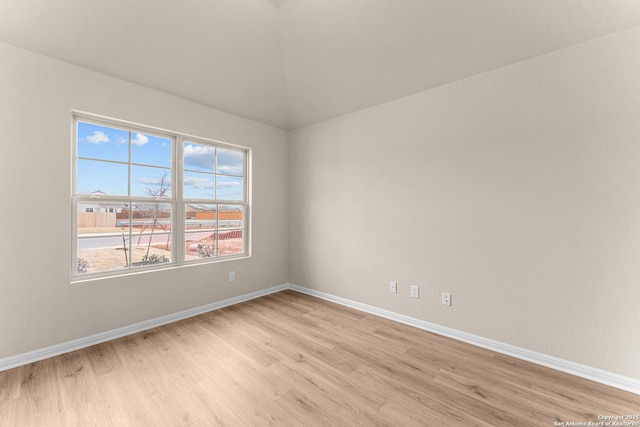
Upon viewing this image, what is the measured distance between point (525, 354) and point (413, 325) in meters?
0.98

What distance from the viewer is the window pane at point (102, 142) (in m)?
2.53

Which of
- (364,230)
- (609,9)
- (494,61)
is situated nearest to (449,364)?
(364,230)

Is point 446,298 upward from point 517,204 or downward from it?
downward

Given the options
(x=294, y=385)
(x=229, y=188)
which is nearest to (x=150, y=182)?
(x=229, y=188)

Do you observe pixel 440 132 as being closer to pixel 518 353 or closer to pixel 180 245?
pixel 518 353

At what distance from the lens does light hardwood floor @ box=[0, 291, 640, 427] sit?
5.22ft

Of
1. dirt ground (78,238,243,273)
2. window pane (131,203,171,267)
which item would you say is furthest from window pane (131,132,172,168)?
dirt ground (78,238,243,273)

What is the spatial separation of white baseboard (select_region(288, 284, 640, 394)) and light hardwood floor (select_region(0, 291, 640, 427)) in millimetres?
73

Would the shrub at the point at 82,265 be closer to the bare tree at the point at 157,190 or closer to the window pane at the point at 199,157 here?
the bare tree at the point at 157,190

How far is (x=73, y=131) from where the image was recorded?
2461mm

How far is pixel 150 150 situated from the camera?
2.95 meters

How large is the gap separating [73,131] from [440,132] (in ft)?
11.8

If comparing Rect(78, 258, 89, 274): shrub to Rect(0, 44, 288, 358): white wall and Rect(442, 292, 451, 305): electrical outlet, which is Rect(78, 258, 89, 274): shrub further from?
Rect(442, 292, 451, 305): electrical outlet

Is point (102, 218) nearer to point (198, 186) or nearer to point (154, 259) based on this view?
point (154, 259)
